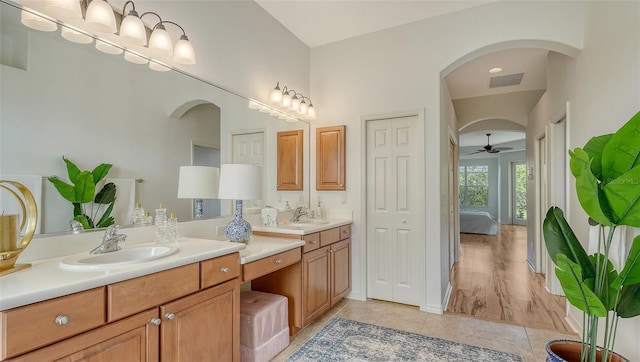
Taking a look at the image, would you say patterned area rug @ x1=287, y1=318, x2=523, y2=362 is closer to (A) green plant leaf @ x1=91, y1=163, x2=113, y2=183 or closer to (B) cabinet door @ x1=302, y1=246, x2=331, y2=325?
(B) cabinet door @ x1=302, y1=246, x2=331, y2=325

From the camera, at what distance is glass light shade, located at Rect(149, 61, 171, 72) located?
2010mm

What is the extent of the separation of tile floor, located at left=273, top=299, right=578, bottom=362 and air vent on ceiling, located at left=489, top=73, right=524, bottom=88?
3.52m

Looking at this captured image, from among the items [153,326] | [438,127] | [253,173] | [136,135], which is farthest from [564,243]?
[136,135]

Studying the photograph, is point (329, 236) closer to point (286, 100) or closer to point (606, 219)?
point (286, 100)

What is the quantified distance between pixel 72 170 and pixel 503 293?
171 inches

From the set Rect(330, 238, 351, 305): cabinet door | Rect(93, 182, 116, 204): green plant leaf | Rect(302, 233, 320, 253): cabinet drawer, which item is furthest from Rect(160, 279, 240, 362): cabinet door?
Rect(330, 238, 351, 305): cabinet door

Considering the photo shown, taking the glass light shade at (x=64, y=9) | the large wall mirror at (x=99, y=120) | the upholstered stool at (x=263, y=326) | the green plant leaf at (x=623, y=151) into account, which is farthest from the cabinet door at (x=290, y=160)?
the green plant leaf at (x=623, y=151)

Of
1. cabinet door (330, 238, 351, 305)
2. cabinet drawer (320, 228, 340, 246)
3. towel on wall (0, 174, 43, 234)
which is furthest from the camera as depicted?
cabinet door (330, 238, 351, 305)

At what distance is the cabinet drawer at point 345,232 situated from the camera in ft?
11.0

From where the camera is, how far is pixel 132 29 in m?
1.78

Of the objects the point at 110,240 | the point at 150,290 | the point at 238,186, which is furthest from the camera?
the point at 238,186

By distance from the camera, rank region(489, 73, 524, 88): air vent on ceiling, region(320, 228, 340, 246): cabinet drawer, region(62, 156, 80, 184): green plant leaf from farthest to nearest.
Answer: region(489, 73, 524, 88): air vent on ceiling < region(320, 228, 340, 246): cabinet drawer < region(62, 156, 80, 184): green plant leaf

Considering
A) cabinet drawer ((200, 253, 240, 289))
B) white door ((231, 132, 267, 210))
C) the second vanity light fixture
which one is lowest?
cabinet drawer ((200, 253, 240, 289))

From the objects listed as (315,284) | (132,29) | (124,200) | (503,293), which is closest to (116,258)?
(124,200)
